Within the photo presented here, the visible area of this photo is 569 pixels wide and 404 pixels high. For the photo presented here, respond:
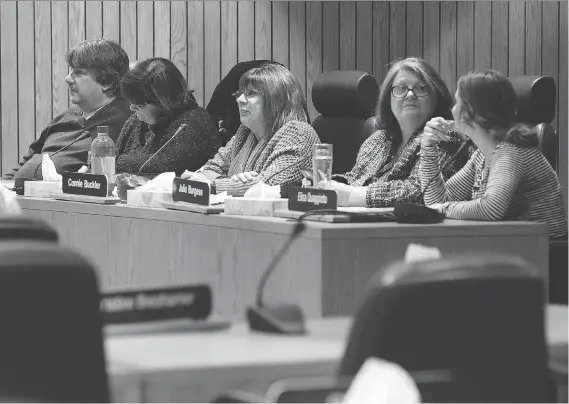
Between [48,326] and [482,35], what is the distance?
5897 millimetres

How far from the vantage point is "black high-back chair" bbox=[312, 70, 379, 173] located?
218 inches

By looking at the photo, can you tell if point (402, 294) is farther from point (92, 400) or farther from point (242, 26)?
point (242, 26)

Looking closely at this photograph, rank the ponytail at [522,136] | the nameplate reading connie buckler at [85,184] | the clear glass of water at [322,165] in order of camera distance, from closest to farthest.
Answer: the ponytail at [522,136] < the clear glass of water at [322,165] < the nameplate reading connie buckler at [85,184]

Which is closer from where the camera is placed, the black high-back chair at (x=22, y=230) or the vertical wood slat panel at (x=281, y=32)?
the black high-back chair at (x=22, y=230)

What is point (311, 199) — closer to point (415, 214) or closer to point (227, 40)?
point (415, 214)

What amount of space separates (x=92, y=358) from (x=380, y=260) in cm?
189

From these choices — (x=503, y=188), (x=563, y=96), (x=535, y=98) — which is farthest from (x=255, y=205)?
(x=563, y=96)

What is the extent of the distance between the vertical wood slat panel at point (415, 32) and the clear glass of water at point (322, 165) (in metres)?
3.43

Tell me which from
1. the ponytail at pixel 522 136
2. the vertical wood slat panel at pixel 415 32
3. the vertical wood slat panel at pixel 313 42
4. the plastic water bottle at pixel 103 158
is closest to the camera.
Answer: the ponytail at pixel 522 136

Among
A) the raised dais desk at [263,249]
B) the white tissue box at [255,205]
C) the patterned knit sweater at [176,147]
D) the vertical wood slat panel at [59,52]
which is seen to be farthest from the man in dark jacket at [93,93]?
the white tissue box at [255,205]

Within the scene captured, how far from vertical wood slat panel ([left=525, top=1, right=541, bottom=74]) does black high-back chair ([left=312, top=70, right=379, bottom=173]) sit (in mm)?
1876

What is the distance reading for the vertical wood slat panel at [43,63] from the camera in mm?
7043

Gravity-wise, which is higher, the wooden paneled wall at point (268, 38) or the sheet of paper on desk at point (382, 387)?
the wooden paneled wall at point (268, 38)

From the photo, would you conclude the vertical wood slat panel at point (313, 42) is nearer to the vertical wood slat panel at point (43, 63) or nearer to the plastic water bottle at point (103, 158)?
the vertical wood slat panel at point (43, 63)
